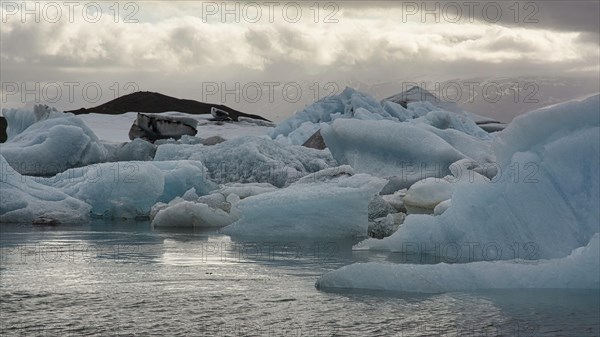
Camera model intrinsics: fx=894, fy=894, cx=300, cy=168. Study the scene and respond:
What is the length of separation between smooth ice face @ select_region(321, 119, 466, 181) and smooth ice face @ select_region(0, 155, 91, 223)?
533 centimetres

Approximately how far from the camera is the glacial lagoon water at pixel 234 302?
5.68 m

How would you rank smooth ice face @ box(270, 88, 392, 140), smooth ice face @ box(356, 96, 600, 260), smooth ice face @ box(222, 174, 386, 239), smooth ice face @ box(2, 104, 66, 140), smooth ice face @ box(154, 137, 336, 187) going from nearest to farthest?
1. smooth ice face @ box(356, 96, 600, 260)
2. smooth ice face @ box(222, 174, 386, 239)
3. smooth ice face @ box(154, 137, 336, 187)
4. smooth ice face @ box(2, 104, 66, 140)
5. smooth ice face @ box(270, 88, 392, 140)

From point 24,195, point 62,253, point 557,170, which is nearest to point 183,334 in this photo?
point 62,253

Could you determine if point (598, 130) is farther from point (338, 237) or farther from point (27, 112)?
point (27, 112)

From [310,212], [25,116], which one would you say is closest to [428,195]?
[310,212]

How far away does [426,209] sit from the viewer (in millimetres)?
14617

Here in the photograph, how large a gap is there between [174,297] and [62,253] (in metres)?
3.18

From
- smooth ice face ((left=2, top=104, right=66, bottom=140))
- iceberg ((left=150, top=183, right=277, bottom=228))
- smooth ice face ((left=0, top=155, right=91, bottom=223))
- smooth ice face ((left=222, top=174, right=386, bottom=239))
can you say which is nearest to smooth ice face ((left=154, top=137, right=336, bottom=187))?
iceberg ((left=150, top=183, right=277, bottom=228))

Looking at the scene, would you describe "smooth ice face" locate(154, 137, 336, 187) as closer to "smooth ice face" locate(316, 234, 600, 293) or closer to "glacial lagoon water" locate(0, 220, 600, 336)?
"glacial lagoon water" locate(0, 220, 600, 336)

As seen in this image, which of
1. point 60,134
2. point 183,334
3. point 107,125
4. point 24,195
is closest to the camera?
point 183,334

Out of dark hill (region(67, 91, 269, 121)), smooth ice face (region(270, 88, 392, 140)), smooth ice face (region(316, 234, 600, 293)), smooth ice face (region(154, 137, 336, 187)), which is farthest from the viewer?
dark hill (region(67, 91, 269, 121))

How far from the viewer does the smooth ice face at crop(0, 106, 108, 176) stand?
2272 cm

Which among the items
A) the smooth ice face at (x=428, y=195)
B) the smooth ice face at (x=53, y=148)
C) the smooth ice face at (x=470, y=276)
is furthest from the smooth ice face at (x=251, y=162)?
the smooth ice face at (x=470, y=276)

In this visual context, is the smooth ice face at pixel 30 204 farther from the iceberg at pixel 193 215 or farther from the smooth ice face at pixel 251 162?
the smooth ice face at pixel 251 162
